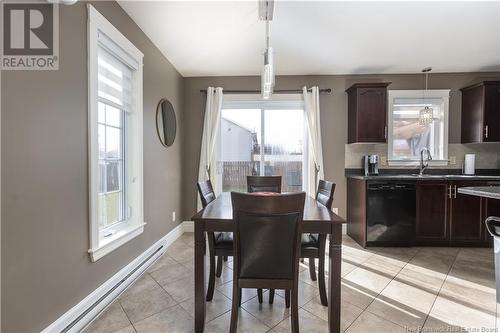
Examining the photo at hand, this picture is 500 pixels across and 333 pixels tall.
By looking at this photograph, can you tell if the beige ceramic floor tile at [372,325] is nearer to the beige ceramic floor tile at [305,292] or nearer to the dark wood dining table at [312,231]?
the dark wood dining table at [312,231]

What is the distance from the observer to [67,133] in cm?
156

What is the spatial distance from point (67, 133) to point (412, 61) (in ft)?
13.4

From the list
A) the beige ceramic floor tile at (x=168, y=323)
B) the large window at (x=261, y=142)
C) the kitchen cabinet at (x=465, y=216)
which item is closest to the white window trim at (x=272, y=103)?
the large window at (x=261, y=142)

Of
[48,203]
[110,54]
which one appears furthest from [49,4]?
[48,203]

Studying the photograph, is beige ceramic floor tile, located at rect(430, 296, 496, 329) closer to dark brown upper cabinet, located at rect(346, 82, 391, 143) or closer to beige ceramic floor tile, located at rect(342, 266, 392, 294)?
beige ceramic floor tile, located at rect(342, 266, 392, 294)

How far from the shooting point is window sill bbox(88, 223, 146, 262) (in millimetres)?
1804

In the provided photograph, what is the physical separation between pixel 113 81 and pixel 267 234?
194 cm

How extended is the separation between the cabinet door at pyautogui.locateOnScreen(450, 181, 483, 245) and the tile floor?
42 cm

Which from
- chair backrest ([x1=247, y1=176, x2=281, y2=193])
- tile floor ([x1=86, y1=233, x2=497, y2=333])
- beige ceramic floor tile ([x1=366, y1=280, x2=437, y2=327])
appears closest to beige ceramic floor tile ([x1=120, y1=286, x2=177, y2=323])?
tile floor ([x1=86, y1=233, x2=497, y2=333])

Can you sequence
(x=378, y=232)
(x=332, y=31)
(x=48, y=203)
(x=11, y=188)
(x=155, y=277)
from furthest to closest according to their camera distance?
1. (x=378, y=232)
2. (x=332, y=31)
3. (x=155, y=277)
4. (x=48, y=203)
5. (x=11, y=188)

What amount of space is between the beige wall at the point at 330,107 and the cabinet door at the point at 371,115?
0.34 m

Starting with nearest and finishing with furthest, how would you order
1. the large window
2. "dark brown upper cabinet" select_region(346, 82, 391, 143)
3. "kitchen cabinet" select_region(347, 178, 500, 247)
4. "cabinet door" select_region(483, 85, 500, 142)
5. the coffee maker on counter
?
"kitchen cabinet" select_region(347, 178, 500, 247)
"cabinet door" select_region(483, 85, 500, 142)
"dark brown upper cabinet" select_region(346, 82, 391, 143)
the coffee maker on counter
the large window

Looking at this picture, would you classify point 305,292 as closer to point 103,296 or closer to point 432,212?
point 103,296

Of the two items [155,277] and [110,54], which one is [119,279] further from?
[110,54]
